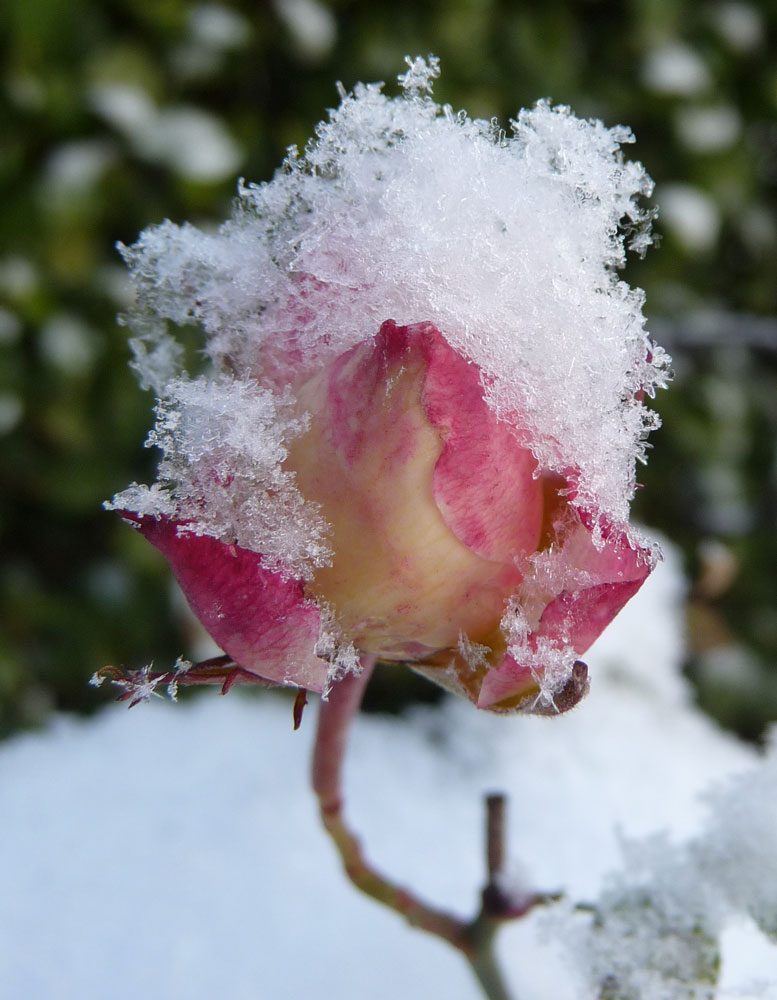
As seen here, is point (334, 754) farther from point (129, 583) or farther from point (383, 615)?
point (129, 583)

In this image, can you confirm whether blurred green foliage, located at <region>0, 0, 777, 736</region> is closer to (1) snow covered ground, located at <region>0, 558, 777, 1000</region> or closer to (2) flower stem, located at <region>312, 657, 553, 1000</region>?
(1) snow covered ground, located at <region>0, 558, 777, 1000</region>

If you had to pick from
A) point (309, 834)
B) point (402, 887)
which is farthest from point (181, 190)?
point (402, 887)

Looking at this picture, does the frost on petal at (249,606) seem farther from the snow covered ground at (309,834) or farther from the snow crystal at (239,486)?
the snow covered ground at (309,834)

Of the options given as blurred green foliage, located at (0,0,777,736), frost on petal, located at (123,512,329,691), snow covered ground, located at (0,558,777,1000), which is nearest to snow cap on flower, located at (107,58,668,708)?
frost on petal, located at (123,512,329,691)

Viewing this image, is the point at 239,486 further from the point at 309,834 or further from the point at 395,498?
the point at 309,834

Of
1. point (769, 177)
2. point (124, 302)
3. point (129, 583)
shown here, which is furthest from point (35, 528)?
point (769, 177)

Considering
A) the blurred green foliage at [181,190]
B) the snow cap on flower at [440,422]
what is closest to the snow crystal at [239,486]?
the snow cap on flower at [440,422]
